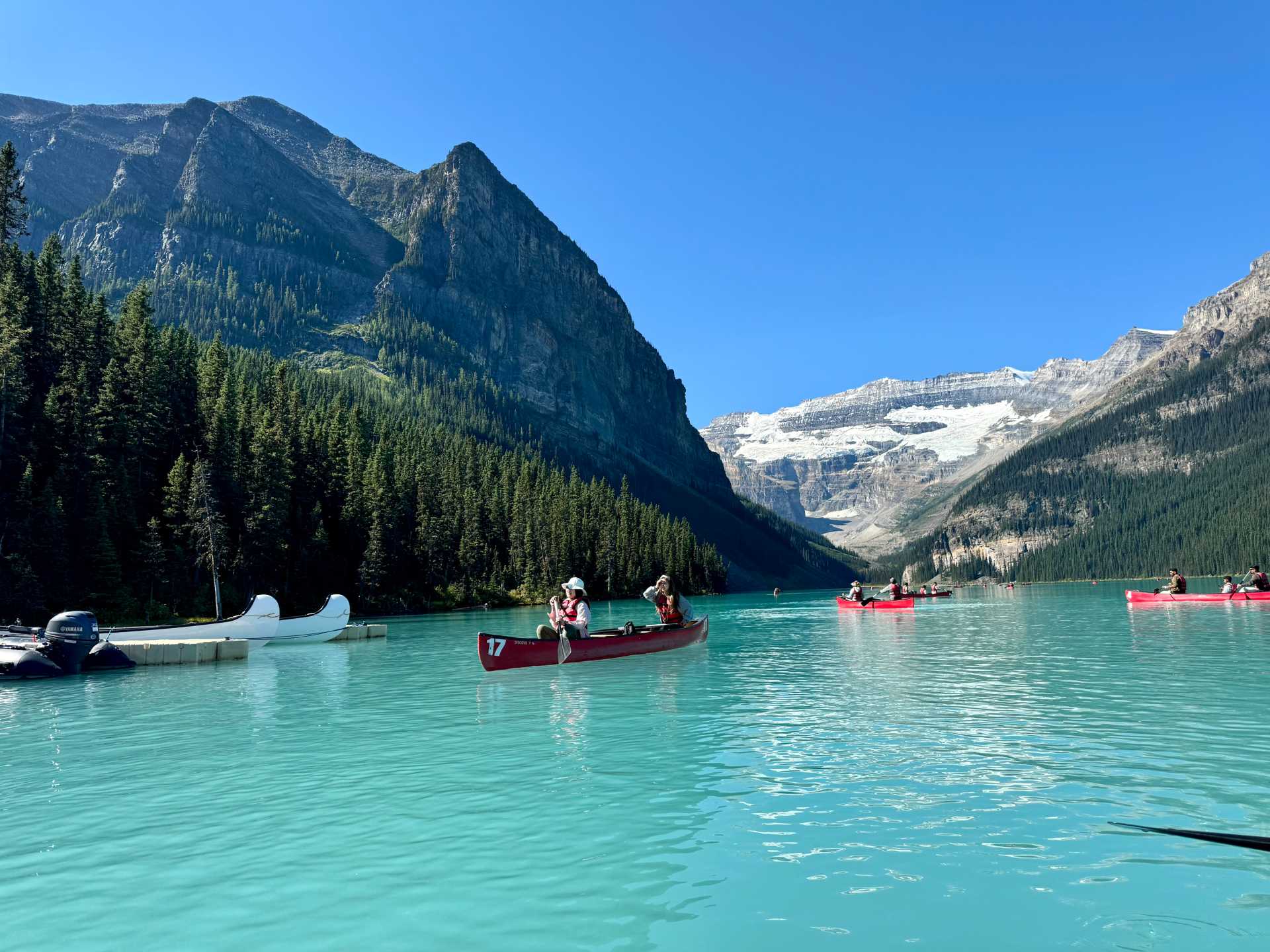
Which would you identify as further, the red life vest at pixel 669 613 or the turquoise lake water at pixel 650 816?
the red life vest at pixel 669 613

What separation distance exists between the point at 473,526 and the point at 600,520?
3372cm

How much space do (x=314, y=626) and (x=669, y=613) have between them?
35.1 metres

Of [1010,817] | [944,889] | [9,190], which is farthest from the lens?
[9,190]

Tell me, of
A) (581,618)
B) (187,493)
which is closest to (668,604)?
(581,618)

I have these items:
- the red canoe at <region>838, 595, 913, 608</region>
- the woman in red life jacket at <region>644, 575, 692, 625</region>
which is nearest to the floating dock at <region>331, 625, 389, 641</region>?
the woman in red life jacket at <region>644, 575, 692, 625</region>

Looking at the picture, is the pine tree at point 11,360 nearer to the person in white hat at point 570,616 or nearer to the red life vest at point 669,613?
the person in white hat at point 570,616

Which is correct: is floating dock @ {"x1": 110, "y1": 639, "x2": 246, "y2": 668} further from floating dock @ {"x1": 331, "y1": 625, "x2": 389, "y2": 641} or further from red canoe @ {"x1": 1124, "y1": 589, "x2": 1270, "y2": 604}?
red canoe @ {"x1": 1124, "y1": 589, "x2": 1270, "y2": 604}

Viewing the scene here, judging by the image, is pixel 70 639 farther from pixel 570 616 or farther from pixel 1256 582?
pixel 1256 582

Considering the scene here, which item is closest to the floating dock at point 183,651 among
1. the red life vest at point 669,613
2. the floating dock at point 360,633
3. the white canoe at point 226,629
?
the white canoe at point 226,629

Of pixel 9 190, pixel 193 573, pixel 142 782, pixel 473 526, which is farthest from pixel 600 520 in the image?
pixel 142 782

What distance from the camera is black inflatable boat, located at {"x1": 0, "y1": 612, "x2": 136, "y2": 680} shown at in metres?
42.9

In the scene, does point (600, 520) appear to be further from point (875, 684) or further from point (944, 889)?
point (944, 889)

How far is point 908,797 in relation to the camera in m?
16.5

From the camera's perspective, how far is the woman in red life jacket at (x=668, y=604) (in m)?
54.9
